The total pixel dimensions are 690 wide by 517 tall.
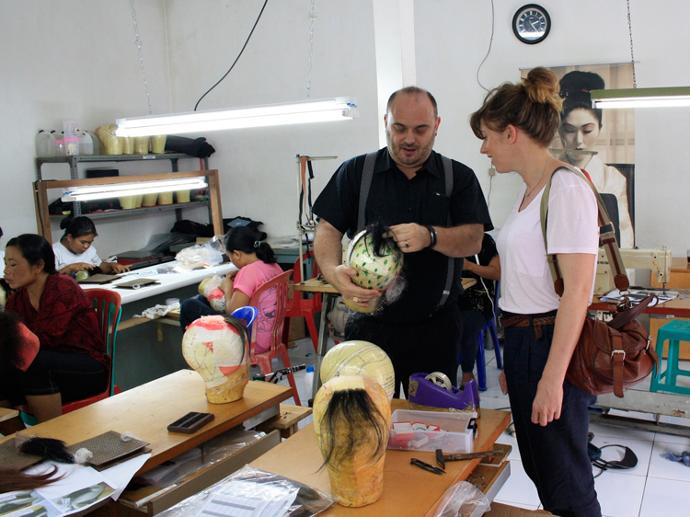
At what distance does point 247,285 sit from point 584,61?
12.2 feet

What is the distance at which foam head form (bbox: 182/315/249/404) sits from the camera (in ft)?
6.81

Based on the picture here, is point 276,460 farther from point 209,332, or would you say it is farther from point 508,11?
point 508,11

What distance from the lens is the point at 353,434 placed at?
138 centimetres

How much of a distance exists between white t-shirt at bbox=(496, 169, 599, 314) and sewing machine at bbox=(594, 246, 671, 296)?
89.4 inches

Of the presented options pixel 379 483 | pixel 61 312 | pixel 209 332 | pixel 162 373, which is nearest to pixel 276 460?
pixel 379 483

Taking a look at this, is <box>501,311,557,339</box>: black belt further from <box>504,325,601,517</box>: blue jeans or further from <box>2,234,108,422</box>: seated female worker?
<box>2,234,108,422</box>: seated female worker

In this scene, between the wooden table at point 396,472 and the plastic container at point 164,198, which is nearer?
the wooden table at point 396,472

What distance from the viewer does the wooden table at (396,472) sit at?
1.43 meters

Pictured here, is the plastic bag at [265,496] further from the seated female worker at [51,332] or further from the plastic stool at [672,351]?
the plastic stool at [672,351]

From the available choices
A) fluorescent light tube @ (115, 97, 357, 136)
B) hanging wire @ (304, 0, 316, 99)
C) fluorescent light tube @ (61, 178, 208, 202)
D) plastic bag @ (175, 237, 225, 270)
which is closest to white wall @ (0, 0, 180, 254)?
fluorescent light tube @ (61, 178, 208, 202)

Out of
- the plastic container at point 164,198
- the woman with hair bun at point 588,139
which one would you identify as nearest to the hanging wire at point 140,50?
the plastic container at point 164,198

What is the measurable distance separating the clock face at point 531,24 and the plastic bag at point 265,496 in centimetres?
537

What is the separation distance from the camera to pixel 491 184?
246 inches

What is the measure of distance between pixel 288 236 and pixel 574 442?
5439mm
